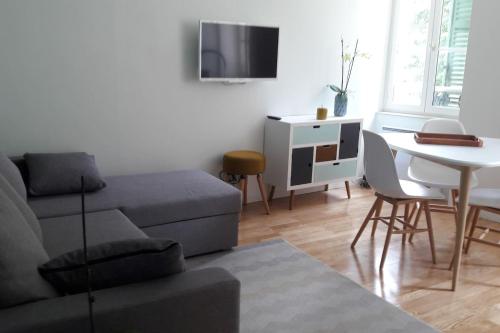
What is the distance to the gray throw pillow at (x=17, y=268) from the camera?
4.14 ft

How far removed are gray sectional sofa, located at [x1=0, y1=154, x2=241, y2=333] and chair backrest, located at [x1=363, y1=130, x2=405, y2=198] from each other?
0.95 meters

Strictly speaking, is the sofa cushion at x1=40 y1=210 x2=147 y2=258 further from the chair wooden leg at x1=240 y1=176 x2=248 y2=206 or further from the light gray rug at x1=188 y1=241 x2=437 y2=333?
the chair wooden leg at x1=240 y1=176 x2=248 y2=206

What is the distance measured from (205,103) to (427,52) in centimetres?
249

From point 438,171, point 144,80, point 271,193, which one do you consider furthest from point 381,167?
point 144,80

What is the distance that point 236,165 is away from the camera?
12.5 feet

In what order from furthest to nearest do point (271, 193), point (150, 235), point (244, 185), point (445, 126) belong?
point (271, 193)
point (244, 185)
point (445, 126)
point (150, 235)

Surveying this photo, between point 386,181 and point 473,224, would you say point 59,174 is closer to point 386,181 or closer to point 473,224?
point 386,181

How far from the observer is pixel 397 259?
3.17 meters

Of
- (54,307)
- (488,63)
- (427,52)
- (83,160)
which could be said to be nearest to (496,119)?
(488,63)

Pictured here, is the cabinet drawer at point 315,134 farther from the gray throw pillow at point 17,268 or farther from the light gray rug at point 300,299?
the gray throw pillow at point 17,268

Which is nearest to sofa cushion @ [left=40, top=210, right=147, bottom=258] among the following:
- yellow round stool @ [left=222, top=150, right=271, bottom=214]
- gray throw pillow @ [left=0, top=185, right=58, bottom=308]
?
gray throw pillow @ [left=0, top=185, right=58, bottom=308]

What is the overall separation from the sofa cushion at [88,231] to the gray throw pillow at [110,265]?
2.26 ft

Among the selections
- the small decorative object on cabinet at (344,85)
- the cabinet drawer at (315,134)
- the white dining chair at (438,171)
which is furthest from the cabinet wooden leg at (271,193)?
the white dining chair at (438,171)

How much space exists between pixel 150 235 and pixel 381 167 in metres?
1.56
